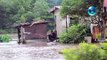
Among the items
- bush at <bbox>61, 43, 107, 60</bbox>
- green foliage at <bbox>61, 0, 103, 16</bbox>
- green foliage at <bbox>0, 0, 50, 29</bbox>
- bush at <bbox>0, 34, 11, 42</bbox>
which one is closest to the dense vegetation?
green foliage at <bbox>0, 0, 50, 29</bbox>

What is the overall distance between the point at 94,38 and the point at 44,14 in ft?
66.1

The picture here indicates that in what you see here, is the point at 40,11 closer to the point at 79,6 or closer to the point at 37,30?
the point at 37,30

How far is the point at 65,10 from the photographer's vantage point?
958 inches

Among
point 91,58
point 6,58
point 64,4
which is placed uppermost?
point 64,4

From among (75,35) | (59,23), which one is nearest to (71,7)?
(75,35)

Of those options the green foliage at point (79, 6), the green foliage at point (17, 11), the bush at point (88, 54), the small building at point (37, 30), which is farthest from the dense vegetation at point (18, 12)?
the bush at point (88, 54)

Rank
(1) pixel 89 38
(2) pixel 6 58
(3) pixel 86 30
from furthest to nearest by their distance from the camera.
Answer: (3) pixel 86 30
(1) pixel 89 38
(2) pixel 6 58

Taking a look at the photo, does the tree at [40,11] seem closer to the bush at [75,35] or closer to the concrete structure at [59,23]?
the concrete structure at [59,23]

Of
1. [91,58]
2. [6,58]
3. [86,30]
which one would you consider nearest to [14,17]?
[86,30]

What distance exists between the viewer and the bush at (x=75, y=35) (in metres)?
24.4

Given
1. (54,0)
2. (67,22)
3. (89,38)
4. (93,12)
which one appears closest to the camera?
(93,12)

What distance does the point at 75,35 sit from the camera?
81.6 ft

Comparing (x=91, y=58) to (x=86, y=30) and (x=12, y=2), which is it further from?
(x=12, y=2)

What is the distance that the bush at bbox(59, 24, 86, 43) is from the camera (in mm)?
24391
